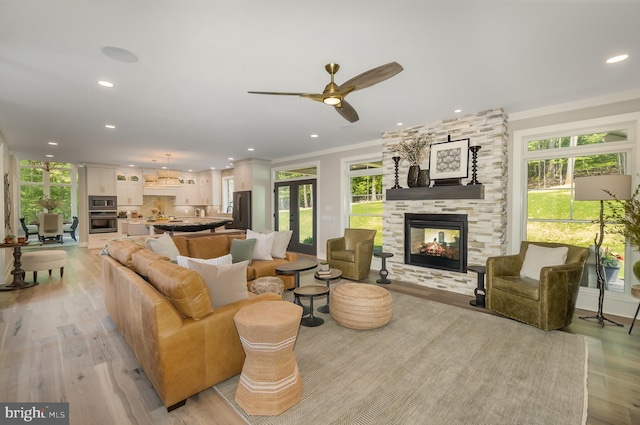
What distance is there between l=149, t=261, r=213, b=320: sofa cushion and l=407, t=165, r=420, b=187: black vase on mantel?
386cm

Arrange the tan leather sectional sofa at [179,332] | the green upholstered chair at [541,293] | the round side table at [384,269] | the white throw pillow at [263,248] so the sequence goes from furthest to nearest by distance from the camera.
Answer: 1. the round side table at [384,269]
2. the white throw pillow at [263,248]
3. the green upholstered chair at [541,293]
4. the tan leather sectional sofa at [179,332]

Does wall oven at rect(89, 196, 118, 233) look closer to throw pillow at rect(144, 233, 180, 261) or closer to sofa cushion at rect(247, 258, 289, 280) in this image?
Answer: throw pillow at rect(144, 233, 180, 261)

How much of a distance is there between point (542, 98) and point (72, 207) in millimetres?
14631

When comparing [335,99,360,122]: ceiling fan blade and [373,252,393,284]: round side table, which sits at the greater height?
[335,99,360,122]: ceiling fan blade

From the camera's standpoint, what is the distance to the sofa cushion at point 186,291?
75.9 inches

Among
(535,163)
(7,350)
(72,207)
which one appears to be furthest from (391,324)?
(72,207)

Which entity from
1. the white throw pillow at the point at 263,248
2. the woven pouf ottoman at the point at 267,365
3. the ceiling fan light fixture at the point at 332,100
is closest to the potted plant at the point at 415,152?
the white throw pillow at the point at 263,248

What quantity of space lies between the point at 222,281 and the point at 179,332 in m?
0.46

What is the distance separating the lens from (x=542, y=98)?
3643 mm

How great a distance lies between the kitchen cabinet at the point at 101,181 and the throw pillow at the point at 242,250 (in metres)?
7.14

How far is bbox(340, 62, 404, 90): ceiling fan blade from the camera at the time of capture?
6.95 ft

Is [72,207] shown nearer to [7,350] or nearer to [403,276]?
[7,350]

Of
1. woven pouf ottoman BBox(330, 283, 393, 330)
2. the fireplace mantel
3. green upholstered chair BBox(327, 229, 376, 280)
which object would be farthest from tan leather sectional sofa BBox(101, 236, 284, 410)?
the fireplace mantel

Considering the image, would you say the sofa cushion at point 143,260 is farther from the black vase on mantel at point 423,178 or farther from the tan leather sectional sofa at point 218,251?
the black vase on mantel at point 423,178
